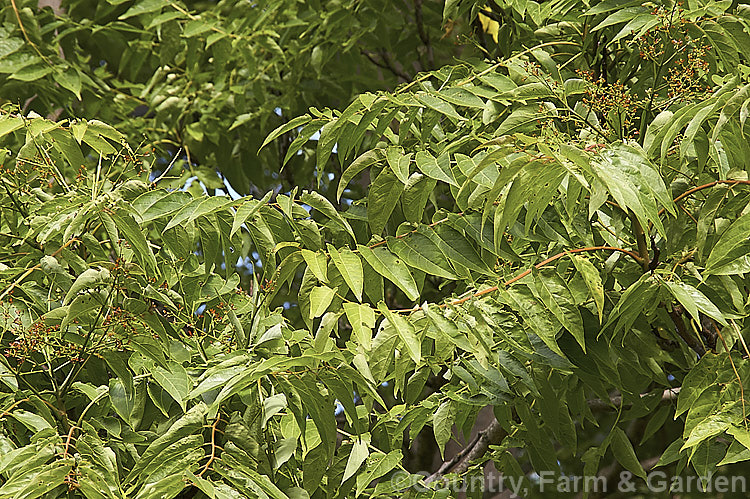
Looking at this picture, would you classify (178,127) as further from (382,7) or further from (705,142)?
(705,142)

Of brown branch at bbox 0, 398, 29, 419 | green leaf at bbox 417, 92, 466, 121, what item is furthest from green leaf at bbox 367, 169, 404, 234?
brown branch at bbox 0, 398, 29, 419

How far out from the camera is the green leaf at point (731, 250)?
1383mm

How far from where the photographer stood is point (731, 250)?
1396 mm

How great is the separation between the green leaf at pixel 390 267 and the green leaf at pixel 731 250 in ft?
1.65

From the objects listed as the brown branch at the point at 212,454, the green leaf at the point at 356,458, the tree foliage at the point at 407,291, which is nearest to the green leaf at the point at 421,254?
the tree foliage at the point at 407,291

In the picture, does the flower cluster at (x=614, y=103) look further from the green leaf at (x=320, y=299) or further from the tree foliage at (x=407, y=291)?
the green leaf at (x=320, y=299)

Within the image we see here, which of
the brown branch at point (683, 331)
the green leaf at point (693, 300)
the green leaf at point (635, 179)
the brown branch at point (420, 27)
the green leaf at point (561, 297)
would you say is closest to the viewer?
the green leaf at point (635, 179)

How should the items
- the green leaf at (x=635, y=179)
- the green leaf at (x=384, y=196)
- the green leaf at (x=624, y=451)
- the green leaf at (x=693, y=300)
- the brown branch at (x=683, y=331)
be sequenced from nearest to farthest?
the green leaf at (x=635, y=179), the green leaf at (x=693, y=300), the green leaf at (x=384, y=196), the brown branch at (x=683, y=331), the green leaf at (x=624, y=451)

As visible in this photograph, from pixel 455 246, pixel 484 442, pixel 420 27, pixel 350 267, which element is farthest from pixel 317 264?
pixel 420 27

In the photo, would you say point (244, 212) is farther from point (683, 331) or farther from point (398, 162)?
point (683, 331)

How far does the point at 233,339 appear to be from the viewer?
1744mm

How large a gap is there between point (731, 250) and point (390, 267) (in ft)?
1.88

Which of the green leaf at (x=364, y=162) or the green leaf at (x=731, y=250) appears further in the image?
the green leaf at (x=364, y=162)

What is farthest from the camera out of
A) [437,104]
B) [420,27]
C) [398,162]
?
[420,27]
